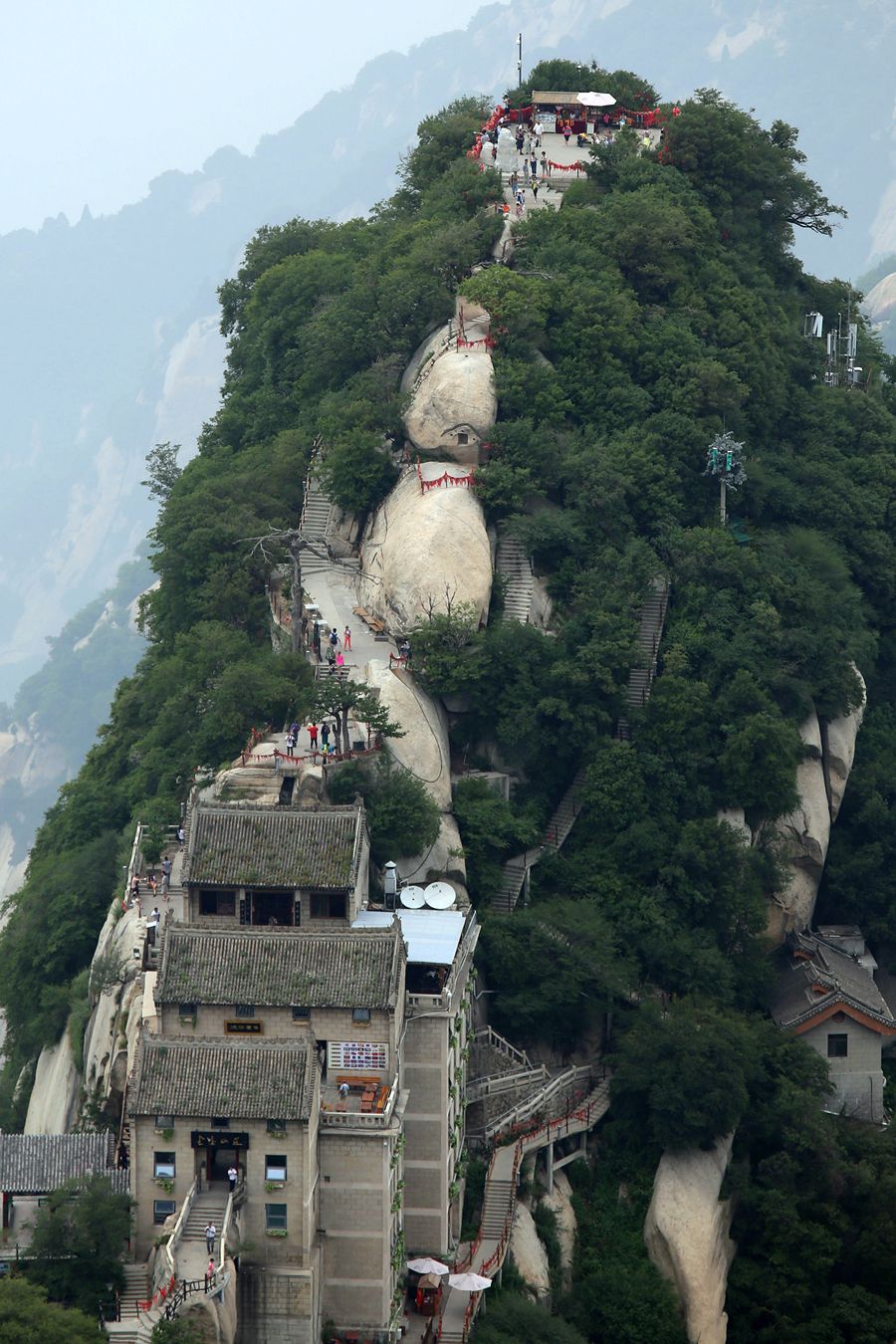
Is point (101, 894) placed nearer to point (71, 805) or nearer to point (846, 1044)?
point (71, 805)

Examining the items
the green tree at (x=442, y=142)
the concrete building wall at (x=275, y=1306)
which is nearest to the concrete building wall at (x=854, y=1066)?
the concrete building wall at (x=275, y=1306)

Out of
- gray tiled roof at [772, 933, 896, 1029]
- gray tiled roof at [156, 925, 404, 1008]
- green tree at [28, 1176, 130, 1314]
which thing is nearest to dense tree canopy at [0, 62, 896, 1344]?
gray tiled roof at [772, 933, 896, 1029]

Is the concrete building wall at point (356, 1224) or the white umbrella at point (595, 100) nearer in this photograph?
the concrete building wall at point (356, 1224)

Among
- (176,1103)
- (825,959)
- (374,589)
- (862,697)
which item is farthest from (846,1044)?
(176,1103)

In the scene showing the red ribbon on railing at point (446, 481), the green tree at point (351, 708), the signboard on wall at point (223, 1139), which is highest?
the red ribbon on railing at point (446, 481)

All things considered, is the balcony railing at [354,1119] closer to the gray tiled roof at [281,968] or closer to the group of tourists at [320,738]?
the gray tiled roof at [281,968]
